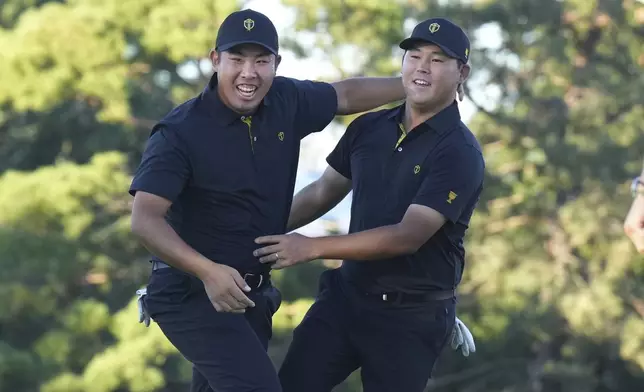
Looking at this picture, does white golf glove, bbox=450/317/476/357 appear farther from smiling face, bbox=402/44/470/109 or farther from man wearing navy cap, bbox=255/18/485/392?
smiling face, bbox=402/44/470/109

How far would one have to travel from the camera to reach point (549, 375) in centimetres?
1759

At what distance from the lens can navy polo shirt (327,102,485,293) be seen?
4.18m

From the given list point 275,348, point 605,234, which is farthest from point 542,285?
point 275,348

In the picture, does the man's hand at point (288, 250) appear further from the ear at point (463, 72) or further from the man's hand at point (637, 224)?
the man's hand at point (637, 224)

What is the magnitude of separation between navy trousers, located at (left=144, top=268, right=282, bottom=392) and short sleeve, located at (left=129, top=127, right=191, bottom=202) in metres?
0.35

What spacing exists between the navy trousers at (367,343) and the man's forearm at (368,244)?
1.06 ft

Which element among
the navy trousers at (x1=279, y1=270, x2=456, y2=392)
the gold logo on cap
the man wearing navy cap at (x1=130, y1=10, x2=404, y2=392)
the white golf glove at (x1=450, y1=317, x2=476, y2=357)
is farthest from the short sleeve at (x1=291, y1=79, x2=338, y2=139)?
the white golf glove at (x1=450, y1=317, x2=476, y2=357)

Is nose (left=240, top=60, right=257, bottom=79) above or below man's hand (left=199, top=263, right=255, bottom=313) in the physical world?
above

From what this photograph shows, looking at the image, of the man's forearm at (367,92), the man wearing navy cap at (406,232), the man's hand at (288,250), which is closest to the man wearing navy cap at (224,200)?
the man's hand at (288,250)

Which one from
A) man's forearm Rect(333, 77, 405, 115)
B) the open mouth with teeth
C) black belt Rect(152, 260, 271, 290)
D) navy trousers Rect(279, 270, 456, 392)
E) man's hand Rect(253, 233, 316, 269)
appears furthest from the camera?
man's forearm Rect(333, 77, 405, 115)

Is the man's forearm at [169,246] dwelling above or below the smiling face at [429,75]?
below

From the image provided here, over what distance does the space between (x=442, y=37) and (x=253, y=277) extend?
40.6 inches

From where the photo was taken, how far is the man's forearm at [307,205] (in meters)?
4.61

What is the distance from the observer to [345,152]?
452cm
